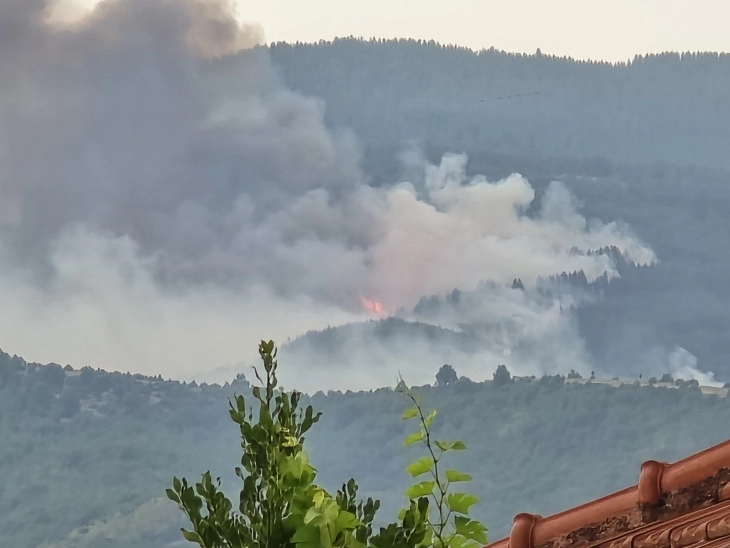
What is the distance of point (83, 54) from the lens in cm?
213

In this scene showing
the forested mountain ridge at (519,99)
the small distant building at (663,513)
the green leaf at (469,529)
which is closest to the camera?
the small distant building at (663,513)

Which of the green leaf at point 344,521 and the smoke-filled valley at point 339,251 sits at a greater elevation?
the smoke-filled valley at point 339,251

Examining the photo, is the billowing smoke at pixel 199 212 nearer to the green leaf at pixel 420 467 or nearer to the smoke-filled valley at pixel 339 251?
the smoke-filled valley at pixel 339 251

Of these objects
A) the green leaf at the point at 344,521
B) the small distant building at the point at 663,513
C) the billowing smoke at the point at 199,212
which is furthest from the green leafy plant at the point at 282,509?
the billowing smoke at the point at 199,212

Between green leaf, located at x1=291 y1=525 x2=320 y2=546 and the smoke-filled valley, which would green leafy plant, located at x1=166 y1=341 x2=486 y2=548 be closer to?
green leaf, located at x1=291 y1=525 x2=320 y2=546

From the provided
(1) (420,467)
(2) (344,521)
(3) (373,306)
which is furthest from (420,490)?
(3) (373,306)

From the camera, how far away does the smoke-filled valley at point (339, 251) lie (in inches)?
73.7

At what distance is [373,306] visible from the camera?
198 centimetres

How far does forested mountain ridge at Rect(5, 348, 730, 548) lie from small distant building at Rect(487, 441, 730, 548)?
91 centimetres

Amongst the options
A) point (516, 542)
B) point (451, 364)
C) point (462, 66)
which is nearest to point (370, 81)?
point (462, 66)

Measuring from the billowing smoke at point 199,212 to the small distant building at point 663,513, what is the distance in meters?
1.02

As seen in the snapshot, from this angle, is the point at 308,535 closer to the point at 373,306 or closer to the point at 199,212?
the point at 373,306

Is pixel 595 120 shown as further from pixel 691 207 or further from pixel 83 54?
pixel 83 54

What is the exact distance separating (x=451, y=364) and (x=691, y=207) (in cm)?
58
